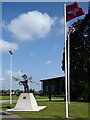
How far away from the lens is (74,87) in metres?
48.0

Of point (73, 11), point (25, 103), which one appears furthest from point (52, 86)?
point (73, 11)

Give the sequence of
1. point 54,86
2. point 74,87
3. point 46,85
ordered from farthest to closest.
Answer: point 46,85, point 54,86, point 74,87

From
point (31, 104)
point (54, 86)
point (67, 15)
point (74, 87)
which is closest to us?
point (67, 15)

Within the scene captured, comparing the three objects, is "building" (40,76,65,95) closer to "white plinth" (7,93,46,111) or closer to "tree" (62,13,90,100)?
"tree" (62,13,90,100)

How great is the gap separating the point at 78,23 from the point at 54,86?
52542 millimetres

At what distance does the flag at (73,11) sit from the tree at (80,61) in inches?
1078

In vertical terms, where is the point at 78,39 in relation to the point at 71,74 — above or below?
above

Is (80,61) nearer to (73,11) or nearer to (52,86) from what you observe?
(73,11)

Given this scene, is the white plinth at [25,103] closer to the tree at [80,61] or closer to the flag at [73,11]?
the flag at [73,11]

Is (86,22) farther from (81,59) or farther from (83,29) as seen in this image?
(81,59)

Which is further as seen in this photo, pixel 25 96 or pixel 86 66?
pixel 86 66

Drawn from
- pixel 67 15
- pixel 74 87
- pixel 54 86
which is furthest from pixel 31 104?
pixel 54 86

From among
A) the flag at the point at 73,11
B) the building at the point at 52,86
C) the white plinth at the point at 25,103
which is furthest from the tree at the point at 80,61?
the building at the point at 52,86

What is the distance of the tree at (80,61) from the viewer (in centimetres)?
4784
